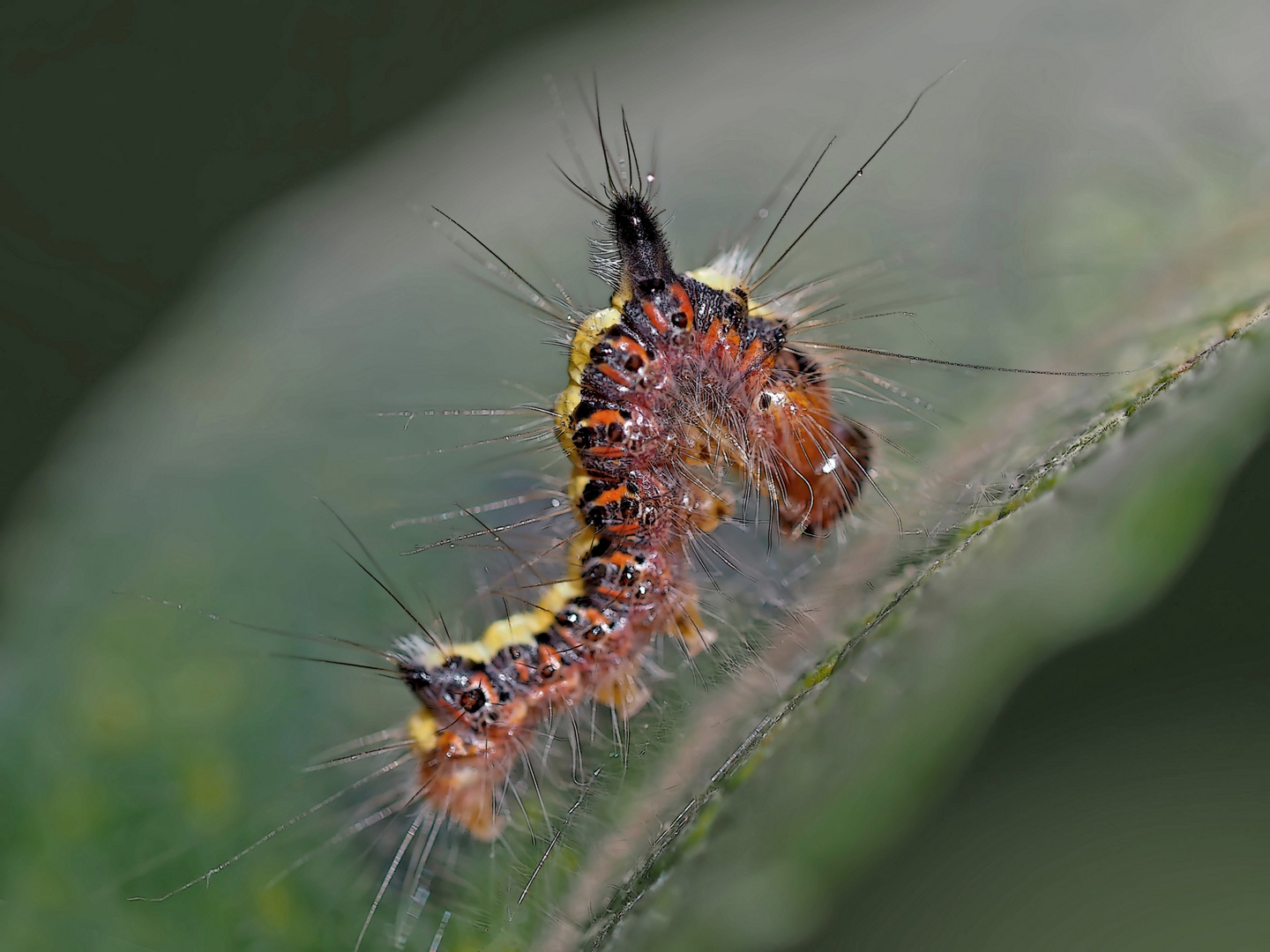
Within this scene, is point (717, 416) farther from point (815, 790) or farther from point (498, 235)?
point (815, 790)

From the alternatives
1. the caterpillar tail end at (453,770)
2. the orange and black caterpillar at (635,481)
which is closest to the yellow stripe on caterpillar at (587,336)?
the orange and black caterpillar at (635,481)

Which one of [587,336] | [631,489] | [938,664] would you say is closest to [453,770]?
[631,489]

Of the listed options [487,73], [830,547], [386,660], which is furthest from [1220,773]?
[487,73]

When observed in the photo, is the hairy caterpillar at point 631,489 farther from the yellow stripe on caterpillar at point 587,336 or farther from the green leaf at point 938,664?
the green leaf at point 938,664

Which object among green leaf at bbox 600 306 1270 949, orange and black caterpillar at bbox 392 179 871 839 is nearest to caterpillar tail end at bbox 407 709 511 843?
orange and black caterpillar at bbox 392 179 871 839

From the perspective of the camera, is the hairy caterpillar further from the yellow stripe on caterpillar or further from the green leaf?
the green leaf

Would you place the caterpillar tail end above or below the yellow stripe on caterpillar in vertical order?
below

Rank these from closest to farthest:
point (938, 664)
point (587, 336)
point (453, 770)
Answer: point (938, 664) < point (587, 336) < point (453, 770)

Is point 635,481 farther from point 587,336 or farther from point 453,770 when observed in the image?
point 453,770
